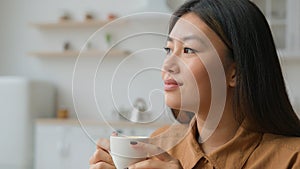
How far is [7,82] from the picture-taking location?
13.9ft

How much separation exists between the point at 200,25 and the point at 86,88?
0.32m

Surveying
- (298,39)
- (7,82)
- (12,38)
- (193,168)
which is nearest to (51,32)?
(12,38)

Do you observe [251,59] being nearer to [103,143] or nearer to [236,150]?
[236,150]

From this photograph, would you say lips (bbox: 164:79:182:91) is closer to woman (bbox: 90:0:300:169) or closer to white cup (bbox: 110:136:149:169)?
woman (bbox: 90:0:300:169)

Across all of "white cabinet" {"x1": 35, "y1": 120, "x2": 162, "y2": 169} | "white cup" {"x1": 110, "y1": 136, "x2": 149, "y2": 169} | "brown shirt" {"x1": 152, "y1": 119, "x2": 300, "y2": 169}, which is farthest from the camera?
"white cabinet" {"x1": 35, "y1": 120, "x2": 162, "y2": 169}

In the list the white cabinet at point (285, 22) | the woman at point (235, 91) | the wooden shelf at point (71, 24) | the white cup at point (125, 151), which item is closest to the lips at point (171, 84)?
the woman at point (235, 91)

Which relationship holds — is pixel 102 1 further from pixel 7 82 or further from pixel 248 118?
pixel 248 118

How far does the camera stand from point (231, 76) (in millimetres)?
1049

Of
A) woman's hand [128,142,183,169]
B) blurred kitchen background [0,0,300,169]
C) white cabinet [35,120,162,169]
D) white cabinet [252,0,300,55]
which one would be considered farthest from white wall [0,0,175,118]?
woman's hand [128,142,183,169]

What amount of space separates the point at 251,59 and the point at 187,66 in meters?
0.17

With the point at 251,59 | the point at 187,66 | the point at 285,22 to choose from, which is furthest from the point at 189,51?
the point at 285,22

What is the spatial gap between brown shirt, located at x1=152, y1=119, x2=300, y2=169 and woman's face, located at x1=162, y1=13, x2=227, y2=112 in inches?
3.1

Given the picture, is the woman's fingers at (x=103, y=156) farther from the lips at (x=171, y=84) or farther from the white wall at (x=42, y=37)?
the white wall at (x=42, y=37)

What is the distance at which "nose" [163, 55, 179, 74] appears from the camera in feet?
2.69
